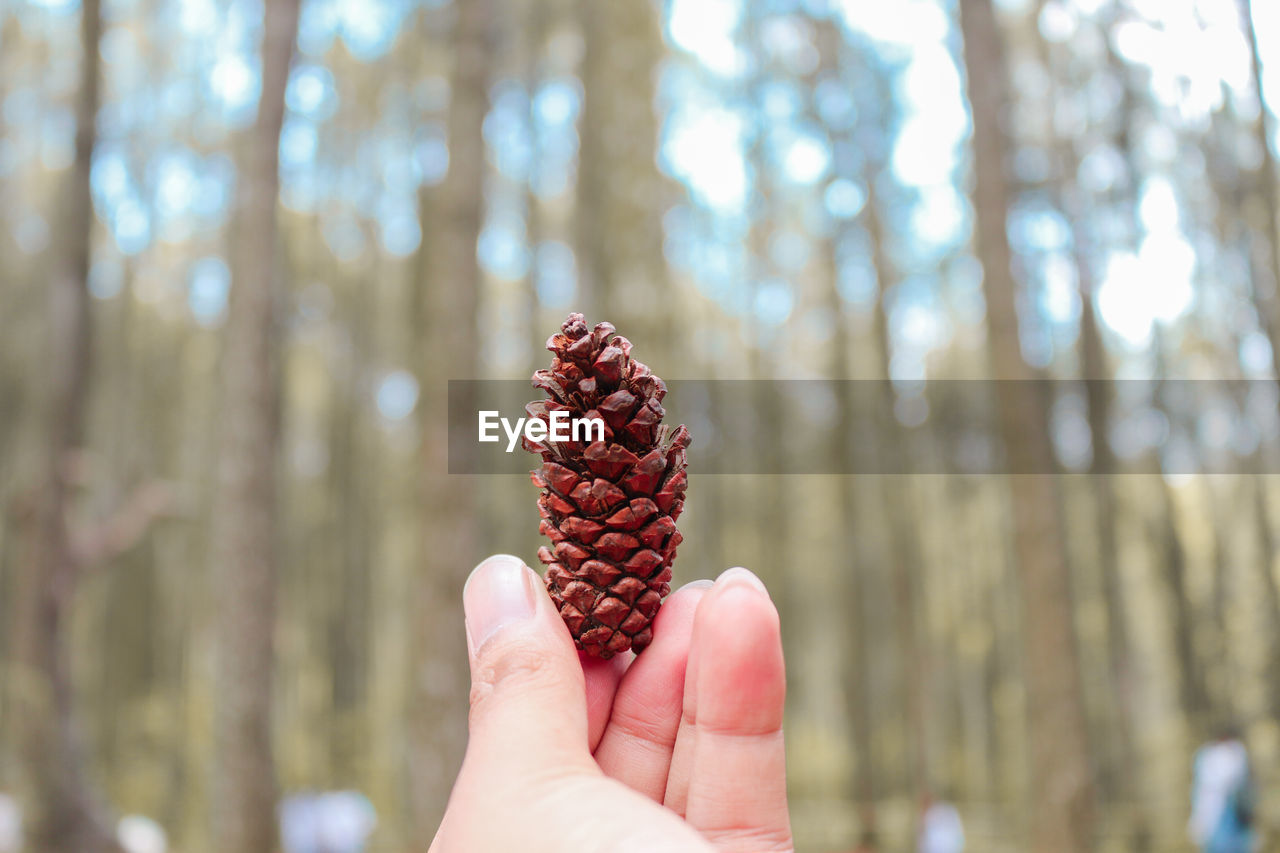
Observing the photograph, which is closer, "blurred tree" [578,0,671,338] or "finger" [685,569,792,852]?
"finger" [685,569,792,852]

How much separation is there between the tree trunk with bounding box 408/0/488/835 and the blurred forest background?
2.52 meters

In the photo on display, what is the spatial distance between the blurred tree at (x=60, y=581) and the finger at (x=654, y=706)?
6039 mm

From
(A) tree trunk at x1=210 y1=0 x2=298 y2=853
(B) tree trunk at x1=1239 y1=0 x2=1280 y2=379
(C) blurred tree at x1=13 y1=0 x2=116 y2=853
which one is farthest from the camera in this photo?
(B) tree trunk at x1=1239 y1=0 x2=1280 y2=379

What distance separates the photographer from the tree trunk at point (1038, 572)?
16.4ft

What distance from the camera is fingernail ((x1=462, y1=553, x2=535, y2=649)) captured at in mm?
1312

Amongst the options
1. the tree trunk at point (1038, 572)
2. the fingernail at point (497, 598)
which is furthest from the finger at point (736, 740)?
the tree trunk at point (1038, 572)

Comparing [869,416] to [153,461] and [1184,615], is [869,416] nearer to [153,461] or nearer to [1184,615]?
[1184,615]

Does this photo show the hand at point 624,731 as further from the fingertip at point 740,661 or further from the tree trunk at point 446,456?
the tree trunk at point 446,456

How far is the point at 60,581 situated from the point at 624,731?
6.13 m

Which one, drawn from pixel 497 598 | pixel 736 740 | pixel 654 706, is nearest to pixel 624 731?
pixel 654 706

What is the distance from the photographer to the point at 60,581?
243 inches

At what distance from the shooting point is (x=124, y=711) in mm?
14891

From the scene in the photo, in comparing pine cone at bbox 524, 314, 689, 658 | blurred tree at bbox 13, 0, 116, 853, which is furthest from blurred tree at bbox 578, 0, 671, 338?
pine cone at bbox 524, 314, 689, 658

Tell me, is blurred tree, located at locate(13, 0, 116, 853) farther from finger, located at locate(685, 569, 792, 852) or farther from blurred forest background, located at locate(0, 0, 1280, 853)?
finger, located at locate(685, 569, 792, 852)
